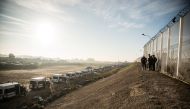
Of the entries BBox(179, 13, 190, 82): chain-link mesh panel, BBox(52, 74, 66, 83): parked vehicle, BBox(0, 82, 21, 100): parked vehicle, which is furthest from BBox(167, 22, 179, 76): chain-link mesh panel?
BBox(52, 74, 66, 83): parked vehicle

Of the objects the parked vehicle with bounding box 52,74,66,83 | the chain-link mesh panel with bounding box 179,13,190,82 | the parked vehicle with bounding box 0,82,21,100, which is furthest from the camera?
the parked vehicle with bounding box 52,74,66,83

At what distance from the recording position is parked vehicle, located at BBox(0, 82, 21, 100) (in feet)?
73.2

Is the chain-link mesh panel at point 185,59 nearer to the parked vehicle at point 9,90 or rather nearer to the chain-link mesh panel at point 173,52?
the chain-link mesh panel at point 173,52

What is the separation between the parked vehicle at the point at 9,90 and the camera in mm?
22312

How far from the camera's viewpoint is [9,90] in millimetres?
23234

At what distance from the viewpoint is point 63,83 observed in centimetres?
3566

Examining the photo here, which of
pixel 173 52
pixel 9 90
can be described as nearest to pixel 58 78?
pixel 9 90

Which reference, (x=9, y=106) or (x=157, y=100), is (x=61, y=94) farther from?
(x=157, y=100)

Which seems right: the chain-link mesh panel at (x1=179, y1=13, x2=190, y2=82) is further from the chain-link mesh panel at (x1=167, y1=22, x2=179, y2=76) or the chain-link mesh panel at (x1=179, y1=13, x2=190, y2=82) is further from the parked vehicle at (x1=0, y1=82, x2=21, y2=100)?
the parked vehicle at (x1=0, y1=82, x2=21, y2=100)

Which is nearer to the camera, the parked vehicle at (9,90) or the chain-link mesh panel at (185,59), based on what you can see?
the chain-link mesh panel at (185,59)

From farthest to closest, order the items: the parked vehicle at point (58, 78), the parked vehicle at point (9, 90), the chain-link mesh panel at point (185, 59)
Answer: the parked vehicle at point (58, 78)
the parked vehicle at point (9, 90)
the chain-link mesh panel at point (185, 59)

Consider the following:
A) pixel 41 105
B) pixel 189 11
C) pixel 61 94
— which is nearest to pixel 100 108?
pixel 189 11

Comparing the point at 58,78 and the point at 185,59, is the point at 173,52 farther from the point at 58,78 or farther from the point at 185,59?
the point at 58,78

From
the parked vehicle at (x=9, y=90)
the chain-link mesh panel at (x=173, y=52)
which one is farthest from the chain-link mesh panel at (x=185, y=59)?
the parked vehicle at (x=9, y=90)
